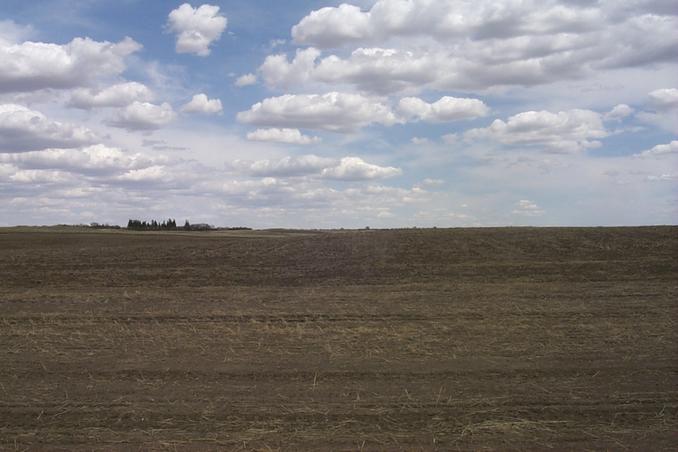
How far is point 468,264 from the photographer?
2505 centimetres

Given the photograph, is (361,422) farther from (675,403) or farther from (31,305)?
(31,305)

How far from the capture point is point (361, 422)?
6.91 meters

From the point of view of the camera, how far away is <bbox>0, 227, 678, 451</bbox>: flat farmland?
6.70m

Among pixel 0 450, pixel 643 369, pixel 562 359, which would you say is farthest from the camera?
pixel 562 359

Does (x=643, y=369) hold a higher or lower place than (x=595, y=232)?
lower

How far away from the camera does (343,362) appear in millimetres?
9711

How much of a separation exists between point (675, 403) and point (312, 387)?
4809mm

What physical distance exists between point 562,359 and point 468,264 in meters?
15.3

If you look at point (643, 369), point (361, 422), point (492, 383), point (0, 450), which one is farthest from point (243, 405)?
point (643, 369)

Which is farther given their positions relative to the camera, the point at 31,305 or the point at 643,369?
the point at 31,305

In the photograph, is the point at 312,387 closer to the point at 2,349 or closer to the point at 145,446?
the point at 145,446

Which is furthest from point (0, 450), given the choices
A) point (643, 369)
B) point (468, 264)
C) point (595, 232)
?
point (595, 232)

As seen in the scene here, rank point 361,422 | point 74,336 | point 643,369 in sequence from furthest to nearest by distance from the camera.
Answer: point 74,336 → point 643,369 → point 361,422

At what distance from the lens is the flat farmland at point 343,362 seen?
6699 millimetres
